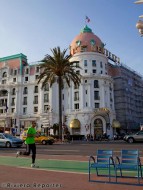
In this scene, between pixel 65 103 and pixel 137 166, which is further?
pixel 65 103

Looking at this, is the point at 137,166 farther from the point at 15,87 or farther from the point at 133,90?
the point at 133,90

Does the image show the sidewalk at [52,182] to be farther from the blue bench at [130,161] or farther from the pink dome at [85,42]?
the pink dome at [85,42]

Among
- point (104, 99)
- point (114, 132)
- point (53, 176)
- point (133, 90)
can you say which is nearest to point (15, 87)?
point (104, 99)

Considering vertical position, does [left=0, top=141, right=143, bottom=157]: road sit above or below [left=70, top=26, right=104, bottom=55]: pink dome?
below

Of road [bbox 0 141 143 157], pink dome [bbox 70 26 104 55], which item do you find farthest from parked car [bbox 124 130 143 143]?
pink dome [bbox 70 26 104 55]

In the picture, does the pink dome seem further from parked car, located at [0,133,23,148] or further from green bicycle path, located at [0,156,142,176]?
green bicycle path, located at [0,156,142,176]

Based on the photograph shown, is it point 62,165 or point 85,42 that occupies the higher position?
point 85,42

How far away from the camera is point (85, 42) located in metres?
62.0

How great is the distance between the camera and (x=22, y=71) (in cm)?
6762

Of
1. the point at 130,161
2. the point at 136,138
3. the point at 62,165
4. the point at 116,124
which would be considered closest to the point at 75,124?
the point at 116,124

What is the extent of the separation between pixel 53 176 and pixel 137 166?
2.95 metres

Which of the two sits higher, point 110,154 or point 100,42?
point 100,42

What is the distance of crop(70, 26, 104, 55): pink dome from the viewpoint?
61.6 meters

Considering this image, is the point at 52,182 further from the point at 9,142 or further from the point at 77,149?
the point at 9,142
